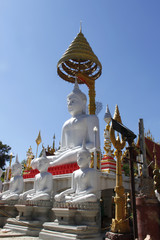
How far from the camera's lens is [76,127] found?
11.4m

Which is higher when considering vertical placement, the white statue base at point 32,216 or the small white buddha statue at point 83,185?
the small white buddha statue at point 83,185

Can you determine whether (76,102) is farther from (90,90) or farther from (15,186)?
(90,90)

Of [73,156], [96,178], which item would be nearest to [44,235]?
[96,178]

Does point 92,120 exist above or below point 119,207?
above

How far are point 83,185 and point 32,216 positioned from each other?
2.23 meters

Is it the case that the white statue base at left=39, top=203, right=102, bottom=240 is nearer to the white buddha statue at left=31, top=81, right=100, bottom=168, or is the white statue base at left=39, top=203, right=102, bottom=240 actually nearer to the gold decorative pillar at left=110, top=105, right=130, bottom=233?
the gold decorative pillar at left=110, top=105, right=130, bottom=233

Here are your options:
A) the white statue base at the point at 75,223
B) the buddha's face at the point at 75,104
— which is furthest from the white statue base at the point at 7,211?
the buddha's face at the point at 75,104

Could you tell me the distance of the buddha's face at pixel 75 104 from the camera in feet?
39.3

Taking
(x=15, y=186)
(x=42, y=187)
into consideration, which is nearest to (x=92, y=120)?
(x=42, y=187)

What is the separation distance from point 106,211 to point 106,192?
2.85 ft

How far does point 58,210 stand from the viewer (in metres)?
6.39

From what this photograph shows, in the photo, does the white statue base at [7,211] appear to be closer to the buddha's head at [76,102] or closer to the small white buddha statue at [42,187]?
the small white buddha statue at [42,187]

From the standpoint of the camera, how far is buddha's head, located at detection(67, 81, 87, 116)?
39.3 ft

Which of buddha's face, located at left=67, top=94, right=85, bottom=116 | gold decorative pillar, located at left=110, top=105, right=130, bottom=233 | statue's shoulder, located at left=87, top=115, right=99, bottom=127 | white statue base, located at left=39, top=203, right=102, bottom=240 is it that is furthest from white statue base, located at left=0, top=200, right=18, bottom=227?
buddha's face, located at left=67, top=94, right=85, bottom=116
